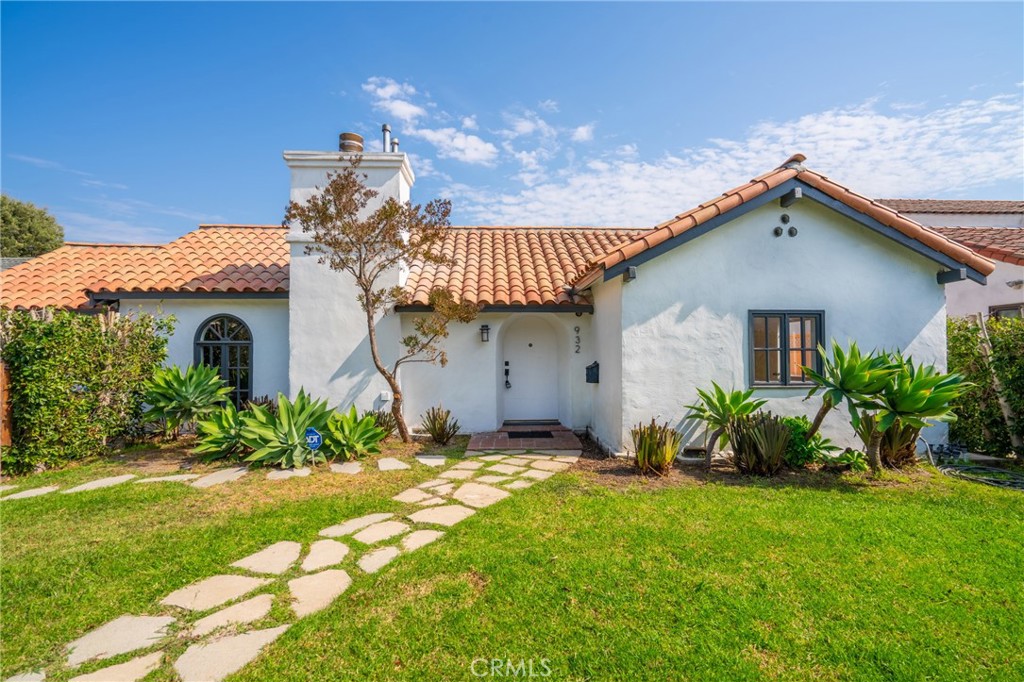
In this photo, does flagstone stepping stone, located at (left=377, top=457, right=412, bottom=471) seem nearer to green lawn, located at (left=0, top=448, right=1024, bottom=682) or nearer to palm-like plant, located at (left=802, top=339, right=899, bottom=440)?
green lawn, located at (left=0, top=448, right=1024, bottom=682)

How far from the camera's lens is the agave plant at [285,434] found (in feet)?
23.2

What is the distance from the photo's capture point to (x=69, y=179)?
11453 mm

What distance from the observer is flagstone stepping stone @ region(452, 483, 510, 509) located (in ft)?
18.0

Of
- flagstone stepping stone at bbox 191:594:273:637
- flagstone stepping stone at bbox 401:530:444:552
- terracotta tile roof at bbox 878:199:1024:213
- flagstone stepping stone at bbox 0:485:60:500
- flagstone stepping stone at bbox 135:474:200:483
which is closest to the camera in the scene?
flagstone stepping stone at bbox 191:594:273:637

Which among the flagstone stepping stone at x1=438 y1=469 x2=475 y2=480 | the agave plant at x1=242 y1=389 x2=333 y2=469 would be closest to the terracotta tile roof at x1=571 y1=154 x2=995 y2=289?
the flagstone stepping stone at x1=438 y1=469 x2=475 y2=480

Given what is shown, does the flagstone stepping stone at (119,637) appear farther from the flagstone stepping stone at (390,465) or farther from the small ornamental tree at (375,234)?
the small ornamental tree at (375,234)

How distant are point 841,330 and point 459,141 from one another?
936 centimetres

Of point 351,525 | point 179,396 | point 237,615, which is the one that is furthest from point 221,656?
point 179,396

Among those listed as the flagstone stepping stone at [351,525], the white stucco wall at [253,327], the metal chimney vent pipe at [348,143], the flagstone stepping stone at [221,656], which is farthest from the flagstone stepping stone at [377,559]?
the metal chimney vent pipe at [348,143]

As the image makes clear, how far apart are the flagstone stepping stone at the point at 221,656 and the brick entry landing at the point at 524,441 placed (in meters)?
5.56

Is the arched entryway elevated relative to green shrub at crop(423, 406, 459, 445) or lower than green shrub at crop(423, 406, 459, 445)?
elevated

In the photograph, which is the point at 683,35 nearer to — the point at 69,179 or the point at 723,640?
the point at 723,640

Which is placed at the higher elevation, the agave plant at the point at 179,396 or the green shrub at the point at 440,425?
the agave plant at the point at 179,396

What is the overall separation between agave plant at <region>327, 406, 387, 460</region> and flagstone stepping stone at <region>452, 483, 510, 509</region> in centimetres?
252
